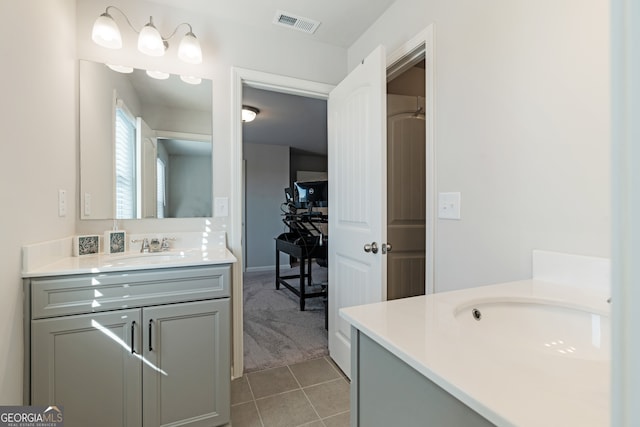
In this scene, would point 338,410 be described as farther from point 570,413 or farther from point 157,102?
point 157,102

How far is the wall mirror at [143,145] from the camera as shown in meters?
1.76

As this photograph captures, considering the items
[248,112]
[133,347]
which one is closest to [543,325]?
[133,347]

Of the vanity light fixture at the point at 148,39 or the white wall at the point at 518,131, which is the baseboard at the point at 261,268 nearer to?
the vanity light fixture at the point at 148,39

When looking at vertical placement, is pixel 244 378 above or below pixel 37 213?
below

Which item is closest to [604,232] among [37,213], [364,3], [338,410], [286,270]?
[338,410]

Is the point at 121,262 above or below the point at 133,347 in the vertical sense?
above

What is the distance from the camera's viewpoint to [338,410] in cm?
166

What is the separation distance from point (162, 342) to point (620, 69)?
1.67 meters

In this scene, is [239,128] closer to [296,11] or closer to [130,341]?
[296,11]

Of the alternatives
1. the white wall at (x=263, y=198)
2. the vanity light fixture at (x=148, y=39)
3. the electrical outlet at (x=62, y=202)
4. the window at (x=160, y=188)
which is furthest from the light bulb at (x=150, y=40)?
the white wall at (x=263, y=198)

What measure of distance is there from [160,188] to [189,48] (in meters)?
0.89

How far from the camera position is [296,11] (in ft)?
6.23

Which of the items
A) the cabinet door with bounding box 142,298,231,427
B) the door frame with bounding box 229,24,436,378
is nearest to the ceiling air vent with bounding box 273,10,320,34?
the door frame with bounding box 229,24,436,378

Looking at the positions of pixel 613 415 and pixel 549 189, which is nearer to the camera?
pixel 613 415
